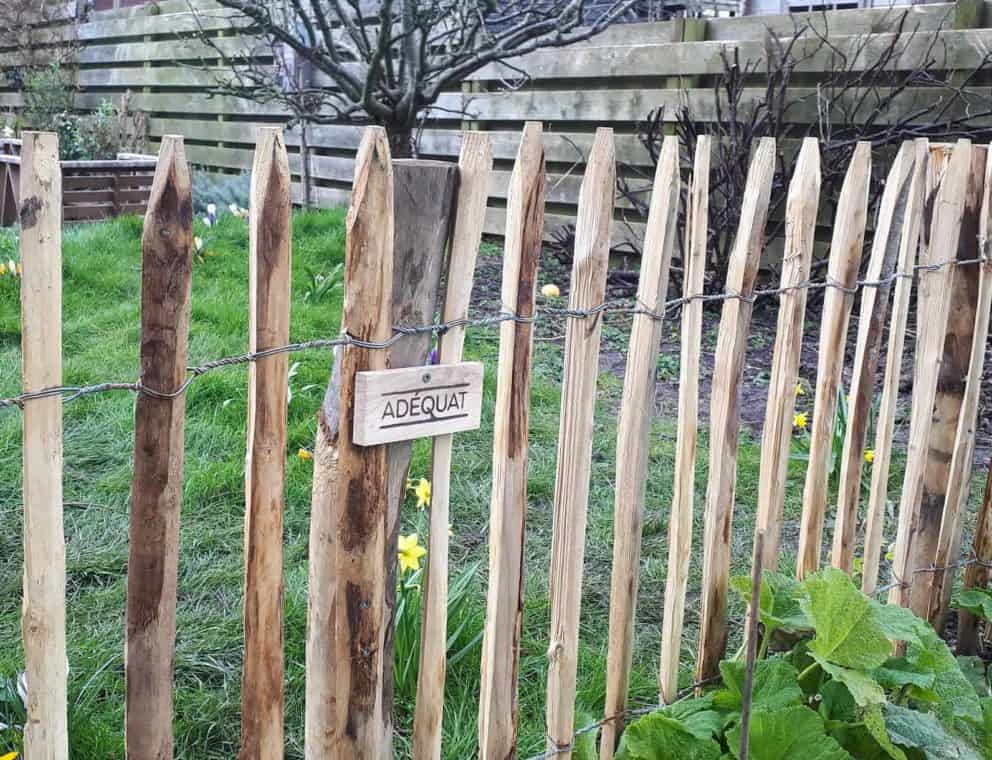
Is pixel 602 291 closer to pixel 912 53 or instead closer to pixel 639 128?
pixel 912 53

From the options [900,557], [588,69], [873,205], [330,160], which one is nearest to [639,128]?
[588,69]

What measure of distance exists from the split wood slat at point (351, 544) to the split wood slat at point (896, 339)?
1399mm

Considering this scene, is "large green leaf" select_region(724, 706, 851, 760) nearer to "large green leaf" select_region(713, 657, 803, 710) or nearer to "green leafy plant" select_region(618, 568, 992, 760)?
"green leafy plant" select_region(618, 568, 992, 760)

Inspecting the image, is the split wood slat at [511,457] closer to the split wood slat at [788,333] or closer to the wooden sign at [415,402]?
the wooden sign at [415,402]

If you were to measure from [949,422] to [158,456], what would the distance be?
215cm

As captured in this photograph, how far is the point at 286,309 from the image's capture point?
4.52ft

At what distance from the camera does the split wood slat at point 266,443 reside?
1329 mm

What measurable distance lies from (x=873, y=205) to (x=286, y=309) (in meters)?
4.85

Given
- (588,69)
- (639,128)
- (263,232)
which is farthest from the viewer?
(588,69)

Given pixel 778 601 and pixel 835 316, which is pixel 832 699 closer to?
pixel 778 601

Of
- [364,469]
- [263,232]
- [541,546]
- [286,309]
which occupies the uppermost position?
[263,232]

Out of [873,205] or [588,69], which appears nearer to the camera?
[873,205]

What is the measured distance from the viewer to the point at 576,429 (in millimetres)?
1805

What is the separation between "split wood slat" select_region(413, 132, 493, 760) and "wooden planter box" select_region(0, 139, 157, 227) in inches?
269
